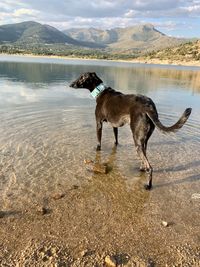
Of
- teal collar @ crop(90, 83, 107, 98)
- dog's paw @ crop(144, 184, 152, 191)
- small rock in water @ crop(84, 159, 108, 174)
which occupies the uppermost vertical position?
teal collar @ crop(90, 83, 107, 98)

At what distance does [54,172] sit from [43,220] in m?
2.32

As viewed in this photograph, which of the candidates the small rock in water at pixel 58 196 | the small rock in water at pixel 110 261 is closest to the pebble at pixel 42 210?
the small rock in water at pixel 58 196

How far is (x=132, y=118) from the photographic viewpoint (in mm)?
7633

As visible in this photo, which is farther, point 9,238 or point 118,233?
point 118,233

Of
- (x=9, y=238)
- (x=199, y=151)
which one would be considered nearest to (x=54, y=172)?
(x=9, y=238)

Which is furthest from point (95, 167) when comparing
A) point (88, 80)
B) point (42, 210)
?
point (88, 80)

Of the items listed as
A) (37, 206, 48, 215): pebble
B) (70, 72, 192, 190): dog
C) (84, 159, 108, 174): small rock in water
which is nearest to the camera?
(37, 206, 48, 215): pebble

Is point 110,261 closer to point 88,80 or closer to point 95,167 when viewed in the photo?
point 95,167

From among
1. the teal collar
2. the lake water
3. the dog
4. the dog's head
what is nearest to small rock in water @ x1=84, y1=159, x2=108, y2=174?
the lake water

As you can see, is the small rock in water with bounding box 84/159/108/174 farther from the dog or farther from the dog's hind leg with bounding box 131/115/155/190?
the dog's hind leg with bounding box 131/115/155/190

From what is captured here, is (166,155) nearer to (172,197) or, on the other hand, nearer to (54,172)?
(172,197)

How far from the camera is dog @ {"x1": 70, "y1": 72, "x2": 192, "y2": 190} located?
721cm

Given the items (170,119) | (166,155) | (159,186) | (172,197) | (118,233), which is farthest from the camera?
(170,119)

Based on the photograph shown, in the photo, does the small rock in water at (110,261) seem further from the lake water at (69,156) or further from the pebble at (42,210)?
the lake water at (69,156)
